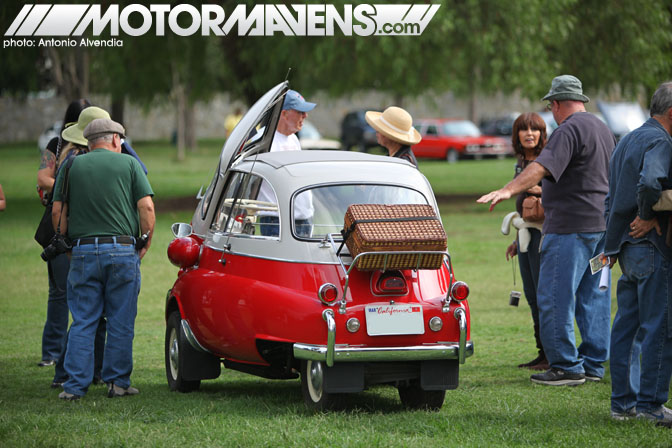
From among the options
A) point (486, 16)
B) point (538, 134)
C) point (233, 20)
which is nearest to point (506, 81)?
point (486, 16)

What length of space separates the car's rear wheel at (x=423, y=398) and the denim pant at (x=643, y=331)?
3.84 ft

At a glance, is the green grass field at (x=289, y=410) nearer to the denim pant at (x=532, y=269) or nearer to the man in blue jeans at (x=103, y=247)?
the man in blue jeans at (x=103, y=247)

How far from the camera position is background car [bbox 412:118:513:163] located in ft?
147

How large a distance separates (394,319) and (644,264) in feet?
5.21

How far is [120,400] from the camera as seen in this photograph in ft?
24.2

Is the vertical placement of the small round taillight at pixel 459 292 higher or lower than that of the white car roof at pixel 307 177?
lower

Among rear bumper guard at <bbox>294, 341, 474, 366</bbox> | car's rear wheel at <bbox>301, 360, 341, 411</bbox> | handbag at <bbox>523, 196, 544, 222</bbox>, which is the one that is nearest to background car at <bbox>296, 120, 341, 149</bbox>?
handbag at <bbox>523, 196, 544, 222</bbox>

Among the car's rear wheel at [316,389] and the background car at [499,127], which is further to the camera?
the background car at [499,127]

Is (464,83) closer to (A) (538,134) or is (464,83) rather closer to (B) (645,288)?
(A) (538,134)

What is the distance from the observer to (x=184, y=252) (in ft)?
25.2

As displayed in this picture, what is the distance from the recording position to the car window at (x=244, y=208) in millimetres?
7074

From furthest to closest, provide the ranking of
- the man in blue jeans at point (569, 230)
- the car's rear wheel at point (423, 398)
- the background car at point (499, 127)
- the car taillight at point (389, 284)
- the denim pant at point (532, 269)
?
the background car at point (499, 127) → the denim pant at point (532, 269) → the man in blue jeans at point (569, 230) → the car's rear wheel at point (423, 398) → the car taillight at point (389, 284)

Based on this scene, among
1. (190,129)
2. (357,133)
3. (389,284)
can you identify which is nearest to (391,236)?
(389,284)

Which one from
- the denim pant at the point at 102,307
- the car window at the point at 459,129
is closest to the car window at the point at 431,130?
the car window at the point at 459,129
